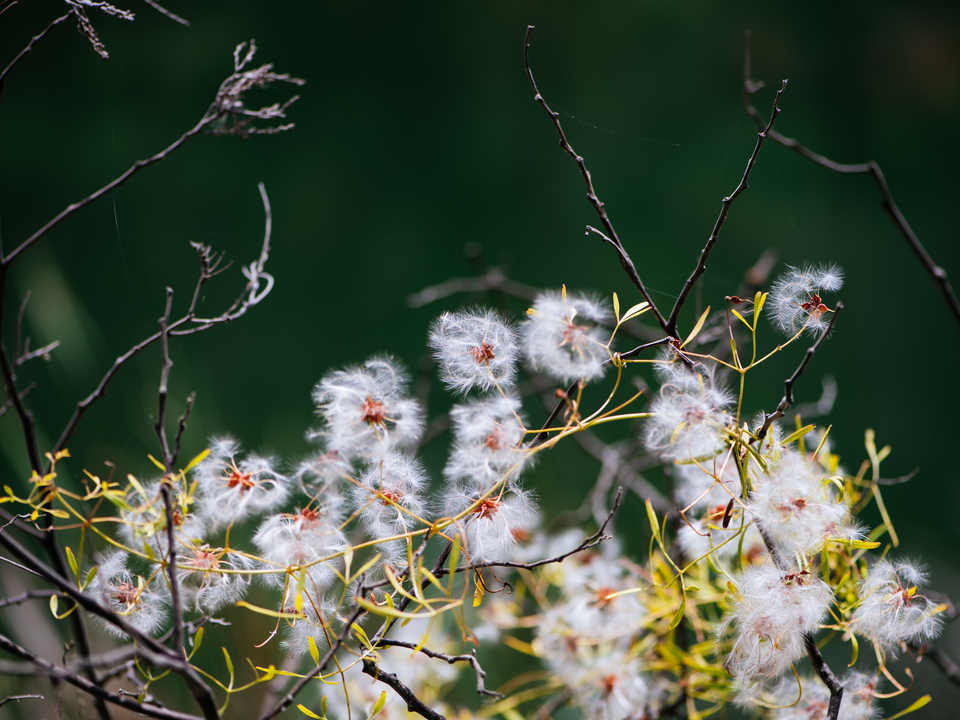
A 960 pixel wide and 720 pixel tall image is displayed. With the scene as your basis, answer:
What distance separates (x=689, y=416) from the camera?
15.4 inches

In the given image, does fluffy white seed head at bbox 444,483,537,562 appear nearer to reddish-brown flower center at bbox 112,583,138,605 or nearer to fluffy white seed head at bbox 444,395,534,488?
fluffy white seed head at bbox 444,395,534,488

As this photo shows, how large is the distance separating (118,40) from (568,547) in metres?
1.28

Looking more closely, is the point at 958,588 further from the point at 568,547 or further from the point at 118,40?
the point at 118,40

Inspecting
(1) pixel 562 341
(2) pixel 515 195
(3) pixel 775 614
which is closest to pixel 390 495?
(1) pixel 562 341

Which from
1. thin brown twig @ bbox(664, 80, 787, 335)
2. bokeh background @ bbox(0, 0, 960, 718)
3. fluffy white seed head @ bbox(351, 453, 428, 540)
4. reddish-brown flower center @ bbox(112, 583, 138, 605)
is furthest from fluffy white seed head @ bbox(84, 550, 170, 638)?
bokeh background @ bbox(0, 0, 960, 718)

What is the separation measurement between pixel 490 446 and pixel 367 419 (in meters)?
0.08

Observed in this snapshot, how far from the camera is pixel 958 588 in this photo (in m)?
1.32

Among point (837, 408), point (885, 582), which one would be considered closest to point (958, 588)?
point (837, 408)

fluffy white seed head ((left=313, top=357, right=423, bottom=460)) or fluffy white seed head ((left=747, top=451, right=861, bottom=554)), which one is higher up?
fluffy white seed head ((left=313, top=357, right=423, bottom=460))

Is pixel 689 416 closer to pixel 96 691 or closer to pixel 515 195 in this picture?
pixel 96 691

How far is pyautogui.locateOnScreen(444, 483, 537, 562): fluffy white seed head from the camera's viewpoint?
0.39 m

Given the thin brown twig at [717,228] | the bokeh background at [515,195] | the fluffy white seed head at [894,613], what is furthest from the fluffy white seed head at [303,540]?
the bokeh background at [515,195]

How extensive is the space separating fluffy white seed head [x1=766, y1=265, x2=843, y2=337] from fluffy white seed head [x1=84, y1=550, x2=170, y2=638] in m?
0.45

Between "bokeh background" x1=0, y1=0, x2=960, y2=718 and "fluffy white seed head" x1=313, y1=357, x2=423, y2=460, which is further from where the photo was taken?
"bokeh background" x1=0, y1=0, x2=960, y2=718
